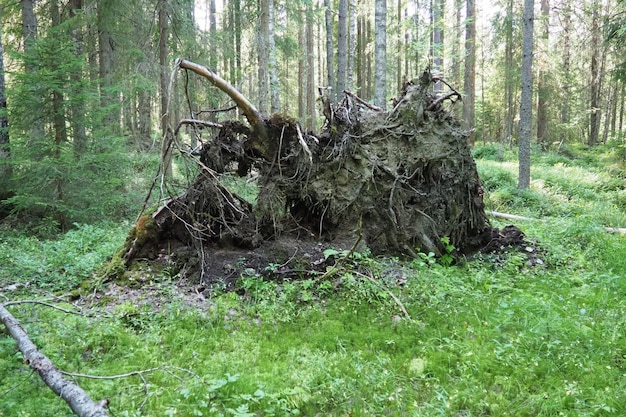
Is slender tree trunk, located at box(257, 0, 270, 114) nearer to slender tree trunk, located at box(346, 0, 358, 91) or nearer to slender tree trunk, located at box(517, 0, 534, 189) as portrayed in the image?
slender tree trunk, located at box(346, 0, 358, 91)

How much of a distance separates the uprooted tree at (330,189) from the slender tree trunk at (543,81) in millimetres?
16207

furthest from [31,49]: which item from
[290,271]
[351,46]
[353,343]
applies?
[351,46]

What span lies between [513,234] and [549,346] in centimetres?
334

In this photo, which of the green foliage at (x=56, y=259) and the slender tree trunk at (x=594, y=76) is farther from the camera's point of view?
the slender tree trunk at (x=594, y=76)

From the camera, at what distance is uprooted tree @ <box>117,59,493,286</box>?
18.4 feet

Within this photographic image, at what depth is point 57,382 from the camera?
267 cm

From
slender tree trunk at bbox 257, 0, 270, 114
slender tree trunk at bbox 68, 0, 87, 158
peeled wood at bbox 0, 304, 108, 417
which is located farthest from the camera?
slender tree trunk at bbox 257, 0, 270, 114

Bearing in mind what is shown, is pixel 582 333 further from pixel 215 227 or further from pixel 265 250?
Result: pixel 215 227

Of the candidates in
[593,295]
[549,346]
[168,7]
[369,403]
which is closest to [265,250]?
[369,403]

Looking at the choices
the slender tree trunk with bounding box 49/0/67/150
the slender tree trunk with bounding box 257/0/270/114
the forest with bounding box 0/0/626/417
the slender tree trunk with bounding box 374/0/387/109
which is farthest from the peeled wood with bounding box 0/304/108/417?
the slender tree trunk with bounding box 374/0/387/109

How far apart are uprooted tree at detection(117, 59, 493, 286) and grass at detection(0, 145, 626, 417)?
0.67 m

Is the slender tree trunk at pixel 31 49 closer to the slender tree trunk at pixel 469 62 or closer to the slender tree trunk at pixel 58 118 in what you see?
the slender tree trunk at pixel 58 118

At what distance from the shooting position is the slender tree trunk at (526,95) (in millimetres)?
11219

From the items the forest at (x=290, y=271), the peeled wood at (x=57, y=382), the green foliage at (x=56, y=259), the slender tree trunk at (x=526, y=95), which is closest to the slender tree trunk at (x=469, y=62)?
the slender tree trunk at (x=526, y=95)
